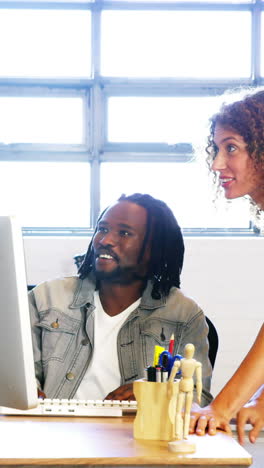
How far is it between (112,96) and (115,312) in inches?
81.8

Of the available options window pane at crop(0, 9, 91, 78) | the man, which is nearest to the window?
window pane at crop(0, 9, 91, 78)

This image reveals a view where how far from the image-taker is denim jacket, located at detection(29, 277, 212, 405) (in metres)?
1.92

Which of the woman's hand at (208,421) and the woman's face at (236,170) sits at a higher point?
the woman's face at (236,170)

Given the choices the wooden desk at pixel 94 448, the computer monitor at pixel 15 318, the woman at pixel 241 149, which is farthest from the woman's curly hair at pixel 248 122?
the computer monitor at pixel 15 318

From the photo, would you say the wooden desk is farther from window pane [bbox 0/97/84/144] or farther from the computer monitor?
window pane [bbox 0/97/84/144]

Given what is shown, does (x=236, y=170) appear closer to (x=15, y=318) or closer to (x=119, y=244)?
(x=119, y=244)

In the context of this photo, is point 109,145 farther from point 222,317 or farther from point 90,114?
point 222,317

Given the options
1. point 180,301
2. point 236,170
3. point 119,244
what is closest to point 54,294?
point 119,244

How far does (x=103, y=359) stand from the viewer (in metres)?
1.93

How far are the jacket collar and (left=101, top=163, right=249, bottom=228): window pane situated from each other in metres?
1.80

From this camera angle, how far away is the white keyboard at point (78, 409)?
4.74 ft

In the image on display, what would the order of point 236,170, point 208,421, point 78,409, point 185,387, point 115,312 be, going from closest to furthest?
point 185,387 < point 208,421 < point 78,409 < point 236,170 < point 115,312

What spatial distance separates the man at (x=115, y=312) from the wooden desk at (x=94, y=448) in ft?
1.77

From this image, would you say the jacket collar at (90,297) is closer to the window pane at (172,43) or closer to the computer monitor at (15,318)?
the computer monitor at (15,318)
